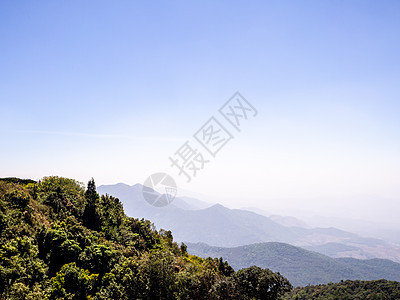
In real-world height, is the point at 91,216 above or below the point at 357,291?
above

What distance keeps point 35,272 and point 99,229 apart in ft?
61.6

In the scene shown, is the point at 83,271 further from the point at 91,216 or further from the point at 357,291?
the point at 357,291

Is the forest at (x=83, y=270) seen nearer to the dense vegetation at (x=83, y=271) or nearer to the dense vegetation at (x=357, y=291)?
the dense vegetation at (x=83, y=271)

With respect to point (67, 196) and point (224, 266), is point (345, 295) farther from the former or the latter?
point (67, 196)

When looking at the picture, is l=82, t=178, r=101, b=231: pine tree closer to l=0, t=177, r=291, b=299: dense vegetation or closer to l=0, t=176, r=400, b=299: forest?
l=0, t=176, r=400, b=299: forest

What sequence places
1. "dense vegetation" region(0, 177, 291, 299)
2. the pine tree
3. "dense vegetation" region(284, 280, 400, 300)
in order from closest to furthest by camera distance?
"dense vegetation" region(0, 177, 291, 299), the pine tree, "dense vegetation" region(284, 280, 400, 300)

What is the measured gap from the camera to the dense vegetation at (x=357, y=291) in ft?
280

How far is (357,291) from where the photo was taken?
3686 inches

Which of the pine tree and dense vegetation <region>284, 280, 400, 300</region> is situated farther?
dense vegetation <region>284, 280, 400, 300</region>

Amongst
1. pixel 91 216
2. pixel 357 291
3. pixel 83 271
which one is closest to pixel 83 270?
pixel 83 271

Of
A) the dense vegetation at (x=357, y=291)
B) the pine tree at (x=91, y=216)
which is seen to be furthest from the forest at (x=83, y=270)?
the dense vegetation at (x=357, y=291)

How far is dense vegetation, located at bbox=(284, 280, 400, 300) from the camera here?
85.3 metres

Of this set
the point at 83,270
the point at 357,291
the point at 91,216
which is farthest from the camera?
the point at 357,291

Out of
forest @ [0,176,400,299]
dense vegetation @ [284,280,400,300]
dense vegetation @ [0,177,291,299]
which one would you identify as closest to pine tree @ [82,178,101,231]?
forest @ [0,176,400,299]
